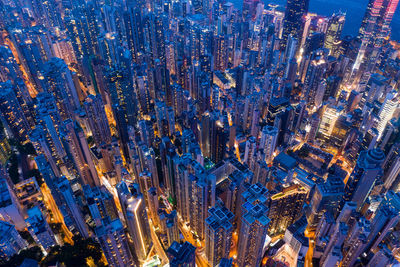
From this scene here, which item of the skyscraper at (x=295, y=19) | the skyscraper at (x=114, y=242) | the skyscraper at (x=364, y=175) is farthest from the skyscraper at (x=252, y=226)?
the skyscraper at (x=295, y=19)

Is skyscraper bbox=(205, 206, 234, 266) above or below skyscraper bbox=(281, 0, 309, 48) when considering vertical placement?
below

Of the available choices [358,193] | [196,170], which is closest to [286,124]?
[358,193]

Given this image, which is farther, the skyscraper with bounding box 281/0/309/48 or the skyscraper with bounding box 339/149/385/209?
the skyscraper with bounding box 281/0/309/48

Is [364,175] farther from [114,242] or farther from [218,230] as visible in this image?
[114,242]

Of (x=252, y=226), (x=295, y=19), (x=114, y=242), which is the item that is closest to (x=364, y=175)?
(x=252, y=226)

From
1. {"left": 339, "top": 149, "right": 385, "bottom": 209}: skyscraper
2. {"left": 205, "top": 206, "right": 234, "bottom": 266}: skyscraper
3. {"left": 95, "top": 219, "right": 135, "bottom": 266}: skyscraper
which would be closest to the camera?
{"left": 95, "top": 219, "right": 135, "bottom": 266}: skyscraper

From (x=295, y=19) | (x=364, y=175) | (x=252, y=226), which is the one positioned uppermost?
(x=295, y=19)

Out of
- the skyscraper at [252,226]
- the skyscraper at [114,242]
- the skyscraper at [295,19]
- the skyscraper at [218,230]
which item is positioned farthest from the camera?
the skyscraper at [295,19]

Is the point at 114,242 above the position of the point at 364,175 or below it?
above

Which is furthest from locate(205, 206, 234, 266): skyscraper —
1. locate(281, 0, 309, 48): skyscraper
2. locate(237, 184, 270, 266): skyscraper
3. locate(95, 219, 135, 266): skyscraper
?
locate(281, 0, 309, 48): skyscraper

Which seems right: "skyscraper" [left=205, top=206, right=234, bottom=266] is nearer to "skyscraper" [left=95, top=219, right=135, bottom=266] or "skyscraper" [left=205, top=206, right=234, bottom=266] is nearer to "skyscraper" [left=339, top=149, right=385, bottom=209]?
"skyscraper" [left=95, top=219, right=135, bottom=266]

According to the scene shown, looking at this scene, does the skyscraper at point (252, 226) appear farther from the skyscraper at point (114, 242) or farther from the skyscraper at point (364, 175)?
the skyscraper at point (364, 175)

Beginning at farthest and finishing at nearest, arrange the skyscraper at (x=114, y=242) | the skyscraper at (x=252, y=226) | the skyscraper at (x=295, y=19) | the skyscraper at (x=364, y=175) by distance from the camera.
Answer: the skyscraper at (x=295, y=19), the skyscraper at (x=364, y=175), the skyscraper at (x=252, y=226), the skyscraper at (x=114, y=242)
